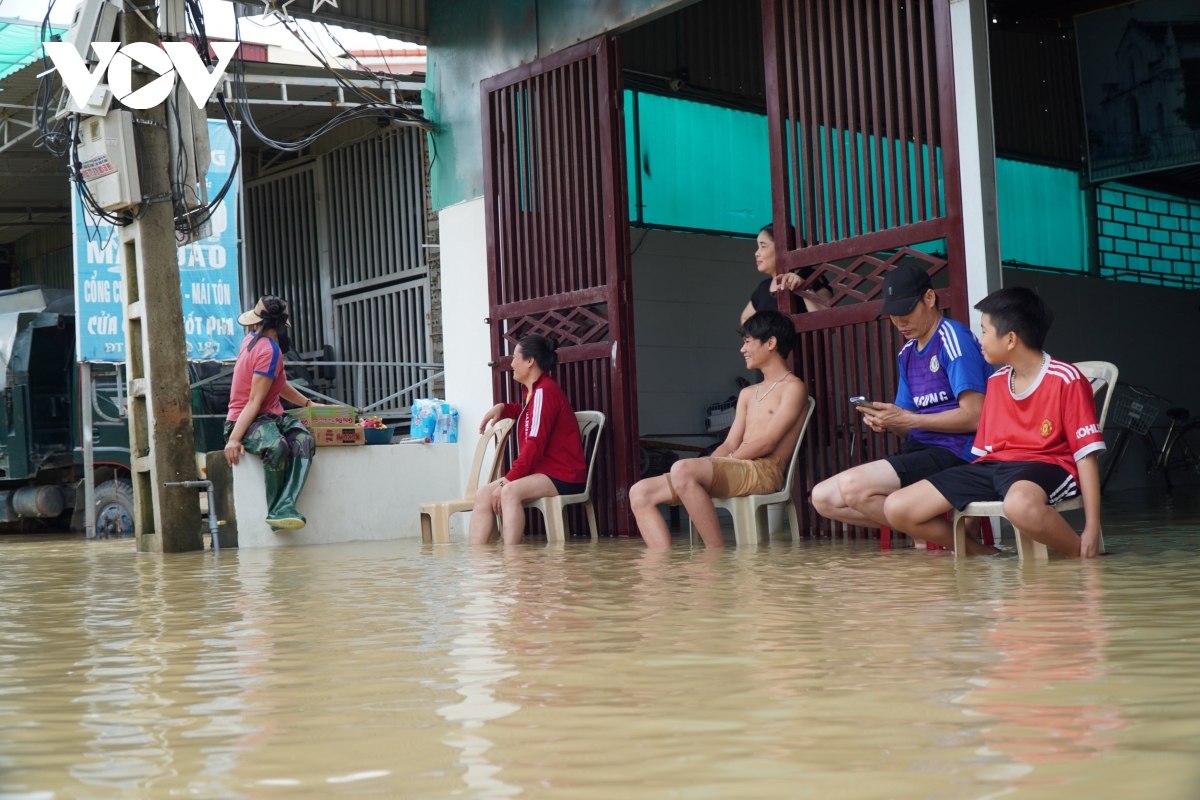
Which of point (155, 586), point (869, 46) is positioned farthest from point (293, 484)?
point (869, 46)

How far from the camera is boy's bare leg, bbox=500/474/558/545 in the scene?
711 centimetres

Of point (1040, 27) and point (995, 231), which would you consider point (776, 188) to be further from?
point (1040, 27)

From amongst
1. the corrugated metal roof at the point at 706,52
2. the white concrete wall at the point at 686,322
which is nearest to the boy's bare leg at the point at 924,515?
the white concrete wall at the point at 686,322

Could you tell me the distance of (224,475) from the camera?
8.03 meters

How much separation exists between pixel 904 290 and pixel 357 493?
4473mm

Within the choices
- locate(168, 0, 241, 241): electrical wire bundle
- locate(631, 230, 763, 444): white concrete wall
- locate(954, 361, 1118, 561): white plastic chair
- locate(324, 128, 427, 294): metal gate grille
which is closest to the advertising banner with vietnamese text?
locate(168, 0, 241, 241): electrical wire bundle

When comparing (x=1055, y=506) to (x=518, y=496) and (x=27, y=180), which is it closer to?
(x=518, y=496)

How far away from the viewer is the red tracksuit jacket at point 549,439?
7.15 meters

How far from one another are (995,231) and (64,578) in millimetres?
4559

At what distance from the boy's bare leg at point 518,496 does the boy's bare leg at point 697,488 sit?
1.34 metres

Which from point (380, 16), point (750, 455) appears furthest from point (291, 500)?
point (380, 16)

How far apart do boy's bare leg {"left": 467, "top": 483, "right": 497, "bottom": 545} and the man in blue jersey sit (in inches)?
98.2

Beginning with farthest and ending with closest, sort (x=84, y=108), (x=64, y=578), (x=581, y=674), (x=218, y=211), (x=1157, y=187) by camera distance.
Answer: (x=1157, y=187) → (x=218, y=211) → (x=84, y=108) → (x=64, y=578) → (x=581, y=674)

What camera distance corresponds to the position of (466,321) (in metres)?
8.84
